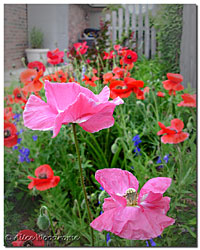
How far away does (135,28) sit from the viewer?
2.04 metres

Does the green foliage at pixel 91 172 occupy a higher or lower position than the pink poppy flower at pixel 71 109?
lower

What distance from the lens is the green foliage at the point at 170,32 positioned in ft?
3.87

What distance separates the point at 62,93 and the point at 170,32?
1142 mm

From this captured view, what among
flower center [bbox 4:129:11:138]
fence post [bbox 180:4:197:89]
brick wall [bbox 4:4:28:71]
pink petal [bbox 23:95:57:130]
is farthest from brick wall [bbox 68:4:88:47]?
pink petal [bbox 23:95:57:130]

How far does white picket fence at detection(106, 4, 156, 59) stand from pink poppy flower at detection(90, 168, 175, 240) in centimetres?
148

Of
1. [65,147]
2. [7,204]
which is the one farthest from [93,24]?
[7,204]

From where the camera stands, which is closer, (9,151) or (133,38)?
(9,151)

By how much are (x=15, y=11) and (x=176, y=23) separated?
0.68 metres

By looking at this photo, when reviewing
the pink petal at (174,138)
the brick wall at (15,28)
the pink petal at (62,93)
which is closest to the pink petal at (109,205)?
the pink petal at (62,93)

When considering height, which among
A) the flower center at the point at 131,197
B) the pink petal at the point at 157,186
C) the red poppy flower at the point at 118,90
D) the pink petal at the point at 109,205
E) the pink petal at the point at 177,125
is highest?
the red poppy flower at the point at 118,90

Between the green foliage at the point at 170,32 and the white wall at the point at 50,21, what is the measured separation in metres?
0.45

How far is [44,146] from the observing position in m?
1.24

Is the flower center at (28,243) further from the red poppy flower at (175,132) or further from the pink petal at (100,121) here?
the red poppy flower at (175,132)

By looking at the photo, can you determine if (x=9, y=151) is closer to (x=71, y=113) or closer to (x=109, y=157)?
(x=109, y=157)
